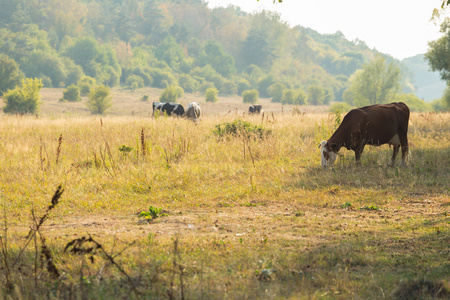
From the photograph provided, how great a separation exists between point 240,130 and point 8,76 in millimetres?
51567

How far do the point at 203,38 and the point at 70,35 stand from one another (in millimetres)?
47362

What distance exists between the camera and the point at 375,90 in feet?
214

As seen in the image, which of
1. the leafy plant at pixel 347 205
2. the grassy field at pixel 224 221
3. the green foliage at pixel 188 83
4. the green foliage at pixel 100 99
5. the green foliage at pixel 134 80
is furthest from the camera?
the green foliage at pixel 188 83

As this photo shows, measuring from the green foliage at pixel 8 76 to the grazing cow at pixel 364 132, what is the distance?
179 ft

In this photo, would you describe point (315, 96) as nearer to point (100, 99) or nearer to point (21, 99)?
point (100, 99)

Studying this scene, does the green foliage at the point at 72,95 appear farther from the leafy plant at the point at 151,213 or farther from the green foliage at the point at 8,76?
the leafy plant at the point at 151,213

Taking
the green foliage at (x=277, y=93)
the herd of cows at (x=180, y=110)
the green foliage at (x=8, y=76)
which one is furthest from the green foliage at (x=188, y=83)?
the herd of cows at (x=180, y=110)

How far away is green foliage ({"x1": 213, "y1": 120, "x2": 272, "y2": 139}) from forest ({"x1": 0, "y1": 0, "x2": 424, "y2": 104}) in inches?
1993

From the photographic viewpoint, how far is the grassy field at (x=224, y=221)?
4.06 metres

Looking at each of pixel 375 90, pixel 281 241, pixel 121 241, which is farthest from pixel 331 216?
pixel 375 90

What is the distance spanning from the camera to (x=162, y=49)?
120188 millimetres

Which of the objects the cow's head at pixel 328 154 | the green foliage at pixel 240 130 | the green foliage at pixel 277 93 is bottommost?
the cow's head at pixel 328 154

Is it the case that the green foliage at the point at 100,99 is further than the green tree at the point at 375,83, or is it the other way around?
the green tree at the point at 375,83

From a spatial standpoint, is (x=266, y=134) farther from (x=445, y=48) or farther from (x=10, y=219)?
(x=445, y=48)
